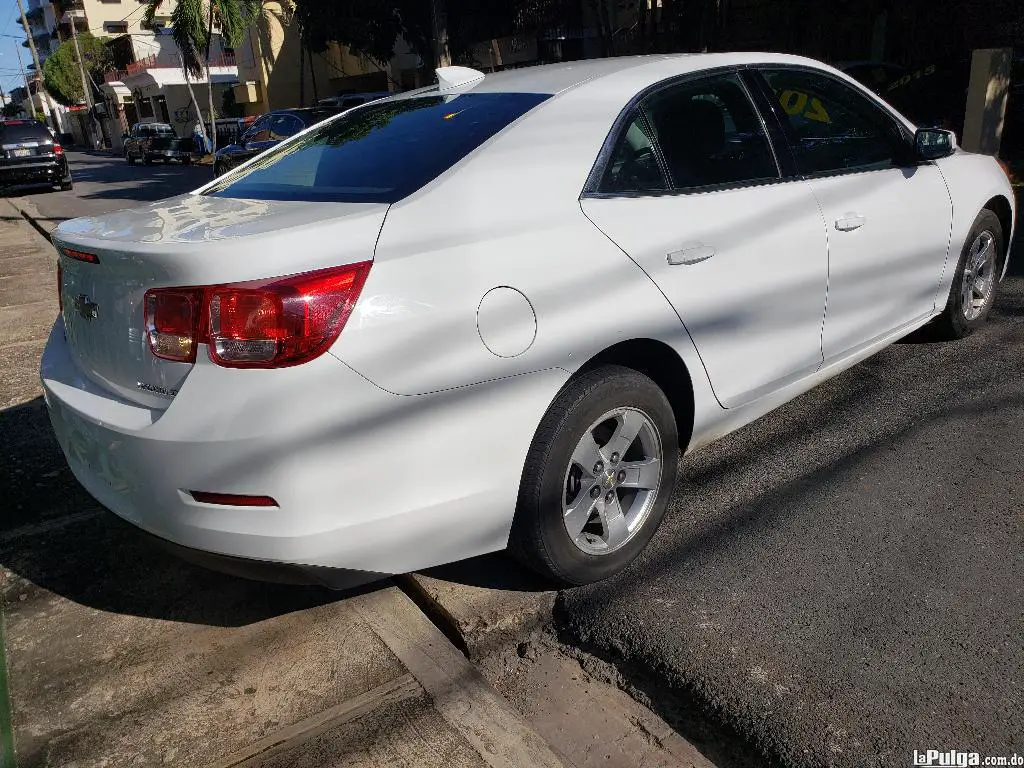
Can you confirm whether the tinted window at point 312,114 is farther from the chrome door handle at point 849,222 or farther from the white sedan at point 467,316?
the chrome door handle at point 849,222

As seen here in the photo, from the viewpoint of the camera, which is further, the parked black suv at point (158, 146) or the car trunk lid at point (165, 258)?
the parked black suv at point (158, 146)

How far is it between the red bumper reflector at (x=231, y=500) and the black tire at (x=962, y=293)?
3.74m

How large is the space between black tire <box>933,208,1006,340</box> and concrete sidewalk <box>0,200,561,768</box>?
131 inches

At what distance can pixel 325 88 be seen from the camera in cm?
4022

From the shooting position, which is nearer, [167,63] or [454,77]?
[454,77]

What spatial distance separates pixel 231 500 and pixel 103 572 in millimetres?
1328

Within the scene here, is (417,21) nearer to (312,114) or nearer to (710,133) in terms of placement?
(312,114)

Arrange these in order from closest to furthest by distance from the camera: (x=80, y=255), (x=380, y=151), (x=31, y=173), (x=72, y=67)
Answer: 1. (x=80, y=255)
2. (x=380, y=151)
3. (x=31, y=173)
4. (x=72, y=67)

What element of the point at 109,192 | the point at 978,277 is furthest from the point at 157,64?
the point at 978,277

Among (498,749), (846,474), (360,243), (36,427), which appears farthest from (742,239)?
(36,427)

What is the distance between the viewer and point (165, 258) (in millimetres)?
2176

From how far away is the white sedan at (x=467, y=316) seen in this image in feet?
7.04

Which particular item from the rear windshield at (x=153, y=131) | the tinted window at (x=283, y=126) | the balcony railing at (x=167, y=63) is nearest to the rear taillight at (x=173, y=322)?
the tinted window at (x=283, y=126)

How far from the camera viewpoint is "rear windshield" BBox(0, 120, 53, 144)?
22000mm
